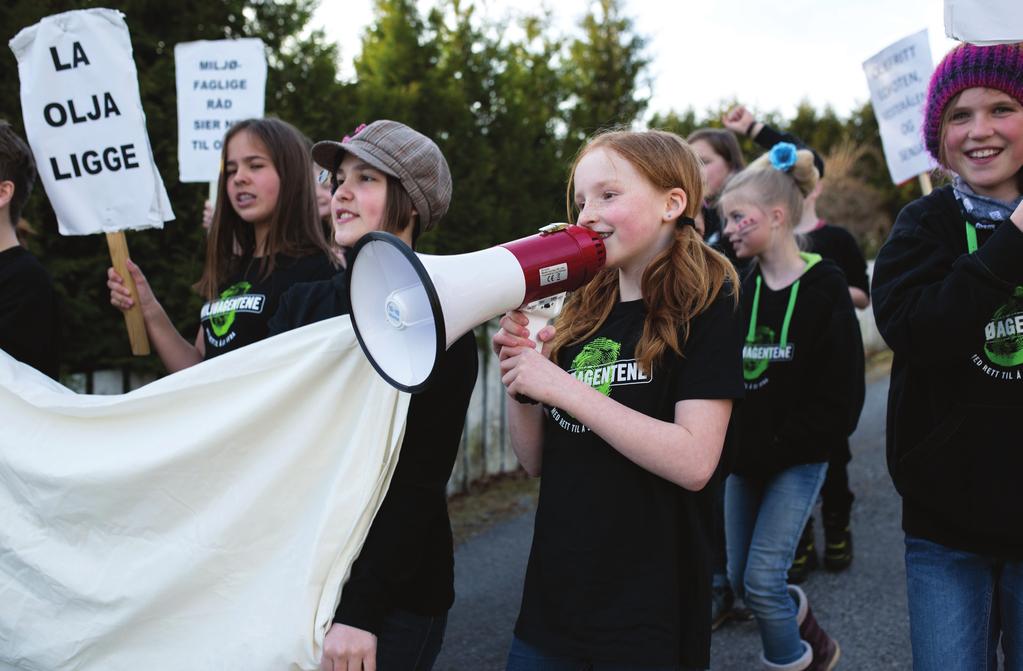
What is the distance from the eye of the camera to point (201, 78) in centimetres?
430

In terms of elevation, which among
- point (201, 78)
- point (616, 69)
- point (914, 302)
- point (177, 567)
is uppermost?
point (616, 69)

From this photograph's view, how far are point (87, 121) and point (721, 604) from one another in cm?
340

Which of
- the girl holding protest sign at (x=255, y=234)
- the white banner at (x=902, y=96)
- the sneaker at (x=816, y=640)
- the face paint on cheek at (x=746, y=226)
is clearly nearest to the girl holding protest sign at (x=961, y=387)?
the sneaker at (x=816, y=640)

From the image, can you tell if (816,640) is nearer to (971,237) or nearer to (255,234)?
(971,237)

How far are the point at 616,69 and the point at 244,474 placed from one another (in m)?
11.4

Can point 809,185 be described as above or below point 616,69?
below

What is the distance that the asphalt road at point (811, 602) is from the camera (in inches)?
149

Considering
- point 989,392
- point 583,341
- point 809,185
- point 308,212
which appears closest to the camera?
point 989,392

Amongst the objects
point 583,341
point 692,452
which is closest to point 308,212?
point 583,341

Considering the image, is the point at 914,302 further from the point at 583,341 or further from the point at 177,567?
the point at 177,567

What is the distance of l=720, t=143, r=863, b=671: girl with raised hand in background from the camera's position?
330 cm

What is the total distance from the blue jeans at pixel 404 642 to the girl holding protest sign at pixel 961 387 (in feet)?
4.00

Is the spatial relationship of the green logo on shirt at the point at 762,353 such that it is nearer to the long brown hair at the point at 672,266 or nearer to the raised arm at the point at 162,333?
the long brown hair at the point at 672,266

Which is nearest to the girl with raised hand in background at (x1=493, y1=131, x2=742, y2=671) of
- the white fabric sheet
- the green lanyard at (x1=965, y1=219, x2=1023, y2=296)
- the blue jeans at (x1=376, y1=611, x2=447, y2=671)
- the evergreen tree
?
the blue jeans at (x1=376, y1=611, x2=447, y2=671)
